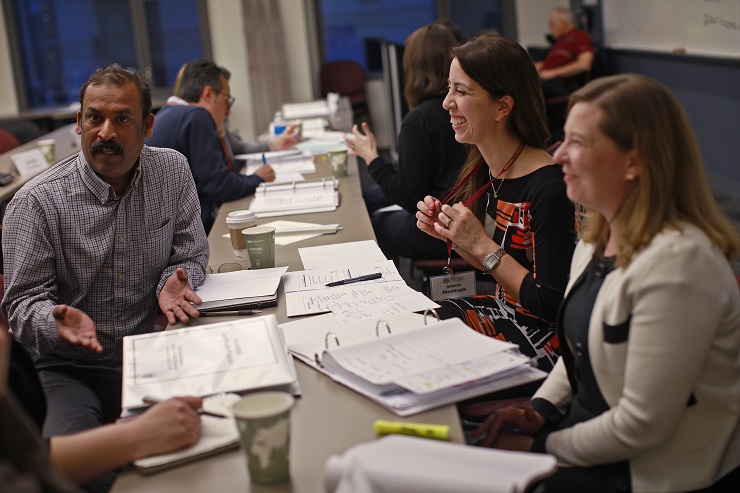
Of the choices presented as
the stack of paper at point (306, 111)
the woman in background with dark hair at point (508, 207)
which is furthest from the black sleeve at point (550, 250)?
the stack of paper at point (306, 111)

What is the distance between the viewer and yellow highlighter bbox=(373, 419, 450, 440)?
4.20ft

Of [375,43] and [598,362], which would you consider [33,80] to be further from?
[598,362]

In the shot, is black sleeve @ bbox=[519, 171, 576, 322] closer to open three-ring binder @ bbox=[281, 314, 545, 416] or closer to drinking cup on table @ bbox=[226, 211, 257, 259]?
open three-ring binder @ bbox=[281, 314, 545, 416]

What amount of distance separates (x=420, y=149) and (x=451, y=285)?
0.97m

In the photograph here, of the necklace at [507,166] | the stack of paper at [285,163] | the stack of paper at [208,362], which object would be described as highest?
the necklace at [507,166]

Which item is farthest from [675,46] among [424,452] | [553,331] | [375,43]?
[424,452]

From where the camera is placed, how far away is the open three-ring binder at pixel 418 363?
1.42 metres

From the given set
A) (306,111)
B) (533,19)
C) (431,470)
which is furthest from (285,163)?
(533,19)

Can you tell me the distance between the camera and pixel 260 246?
2332mm

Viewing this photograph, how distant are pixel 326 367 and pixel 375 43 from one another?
25.6 ft

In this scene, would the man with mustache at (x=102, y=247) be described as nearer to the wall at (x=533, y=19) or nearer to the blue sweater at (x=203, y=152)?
the blue sweater at (x=203, y=152)

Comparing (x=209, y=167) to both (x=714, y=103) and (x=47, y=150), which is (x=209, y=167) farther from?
(x=714, y=103)

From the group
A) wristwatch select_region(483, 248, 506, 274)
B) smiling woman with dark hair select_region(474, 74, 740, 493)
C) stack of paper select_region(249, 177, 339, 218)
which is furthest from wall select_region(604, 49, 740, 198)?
smiling woman with dark hair select_region(474, 74, 740, 493)

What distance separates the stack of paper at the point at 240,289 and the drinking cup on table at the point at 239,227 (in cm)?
21
